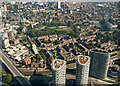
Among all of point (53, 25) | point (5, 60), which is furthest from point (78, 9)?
point (5, 60)

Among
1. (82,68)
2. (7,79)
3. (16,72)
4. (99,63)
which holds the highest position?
(82,68)

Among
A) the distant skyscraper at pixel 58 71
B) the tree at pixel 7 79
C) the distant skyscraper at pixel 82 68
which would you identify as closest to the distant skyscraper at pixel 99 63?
the distant skyscraper at pixel 82 68

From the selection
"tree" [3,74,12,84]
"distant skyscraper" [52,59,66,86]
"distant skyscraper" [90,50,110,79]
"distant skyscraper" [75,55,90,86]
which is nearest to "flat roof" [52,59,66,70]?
"distant skyscraper" [52,59,66,86]

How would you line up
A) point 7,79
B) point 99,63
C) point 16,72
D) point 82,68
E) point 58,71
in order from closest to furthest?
1. point 58,71
2. point 82,68
3. point 99,63
4. point 7,79
5. point 16,72

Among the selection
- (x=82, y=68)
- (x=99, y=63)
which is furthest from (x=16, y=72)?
(x=99, y=63)

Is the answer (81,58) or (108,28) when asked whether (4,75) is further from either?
(108,28)

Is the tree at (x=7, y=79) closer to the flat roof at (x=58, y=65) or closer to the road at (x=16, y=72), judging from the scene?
the road at (x=16, y=72)

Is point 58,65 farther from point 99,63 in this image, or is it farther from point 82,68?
point 99,63

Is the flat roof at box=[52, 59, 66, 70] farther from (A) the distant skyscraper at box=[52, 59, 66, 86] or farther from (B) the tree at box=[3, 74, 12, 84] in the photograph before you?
(B) the tree at box=[3, 74, 12, 84]
